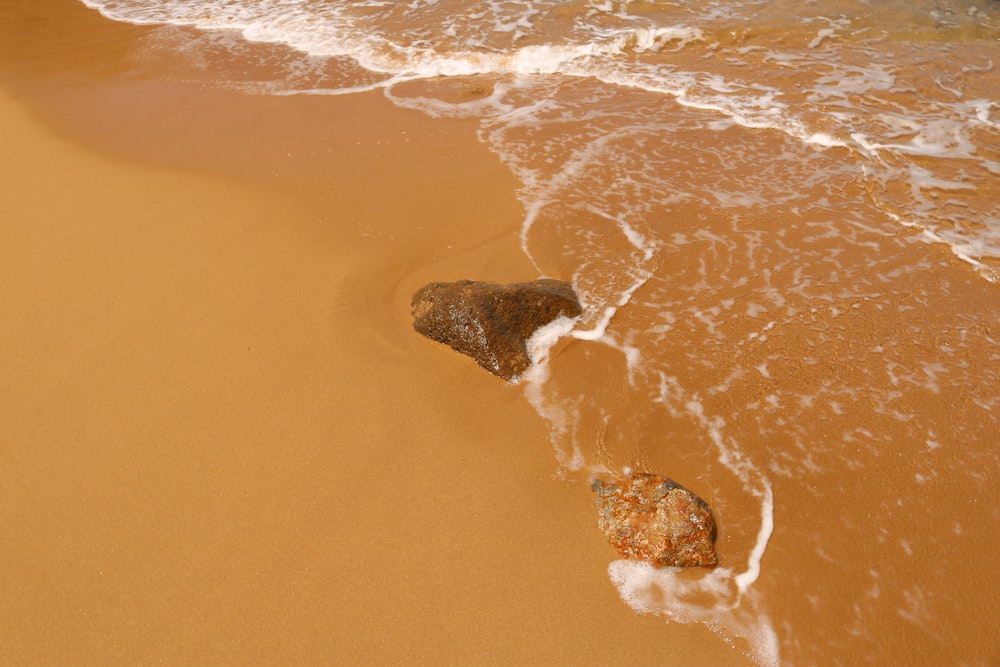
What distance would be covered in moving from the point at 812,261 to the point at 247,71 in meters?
7.43

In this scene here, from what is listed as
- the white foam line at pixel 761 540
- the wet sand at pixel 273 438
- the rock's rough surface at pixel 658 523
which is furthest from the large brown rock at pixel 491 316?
the white foam line at pixel 761 540

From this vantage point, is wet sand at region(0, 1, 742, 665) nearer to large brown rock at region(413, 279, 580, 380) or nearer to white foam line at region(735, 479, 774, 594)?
large brown rock at region(413, 279, 580, 380)

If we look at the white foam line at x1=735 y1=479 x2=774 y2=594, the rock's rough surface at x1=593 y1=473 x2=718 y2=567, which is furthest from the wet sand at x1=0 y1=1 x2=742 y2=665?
the white foam line at x1=735 y1=479 x2=774 y2=594

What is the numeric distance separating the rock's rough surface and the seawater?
9 centimetres

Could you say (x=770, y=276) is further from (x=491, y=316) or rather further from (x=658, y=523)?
(x=658, y=523)

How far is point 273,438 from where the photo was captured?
3607 millimetres

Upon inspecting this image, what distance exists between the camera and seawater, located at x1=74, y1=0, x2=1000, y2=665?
3029 millimetres

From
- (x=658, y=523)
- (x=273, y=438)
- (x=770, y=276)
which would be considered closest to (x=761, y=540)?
(x=658, y=523)

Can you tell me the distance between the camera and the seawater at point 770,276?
3029 mm

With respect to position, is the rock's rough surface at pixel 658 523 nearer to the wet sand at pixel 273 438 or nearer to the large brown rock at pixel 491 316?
the wet sand at pixel 273 438

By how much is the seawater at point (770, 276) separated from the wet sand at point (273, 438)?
45cm

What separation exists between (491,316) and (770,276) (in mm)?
2268

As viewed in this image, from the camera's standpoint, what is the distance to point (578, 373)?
13.0 ft

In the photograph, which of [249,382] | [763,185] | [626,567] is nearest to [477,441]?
[626,567]
